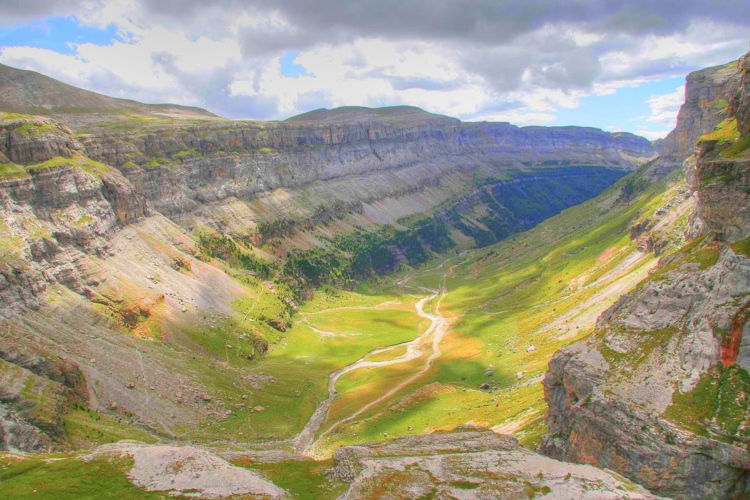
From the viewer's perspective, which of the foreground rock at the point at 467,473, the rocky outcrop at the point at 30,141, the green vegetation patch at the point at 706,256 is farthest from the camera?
the rocky outcrop at the point at 30,141

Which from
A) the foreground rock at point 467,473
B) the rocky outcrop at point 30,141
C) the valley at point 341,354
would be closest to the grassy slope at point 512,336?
the valley at point 341,354

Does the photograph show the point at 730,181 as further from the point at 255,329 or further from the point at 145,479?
the point at 255,329

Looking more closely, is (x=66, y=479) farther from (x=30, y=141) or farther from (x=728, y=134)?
(x=30, y=141)

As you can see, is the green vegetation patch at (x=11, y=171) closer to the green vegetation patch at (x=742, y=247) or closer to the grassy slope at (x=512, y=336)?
the grassy slope at (x=512, y=336)

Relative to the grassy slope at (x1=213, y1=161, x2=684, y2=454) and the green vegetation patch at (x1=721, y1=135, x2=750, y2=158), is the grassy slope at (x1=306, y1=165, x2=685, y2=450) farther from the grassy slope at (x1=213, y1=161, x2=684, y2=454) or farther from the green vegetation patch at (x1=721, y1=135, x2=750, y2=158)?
the green vegetation patch at (x1=721, y1=135, x2=750, y2=158)

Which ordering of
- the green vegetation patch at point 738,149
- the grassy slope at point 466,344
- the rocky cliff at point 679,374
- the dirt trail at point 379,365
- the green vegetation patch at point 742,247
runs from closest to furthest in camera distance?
the rocky cliff at point 679,374
the green vegetation patch at point 742,247
the green vegetation patch at point 738,149
the grassy slope at point 466,344
the dirt trail at point 379,365
